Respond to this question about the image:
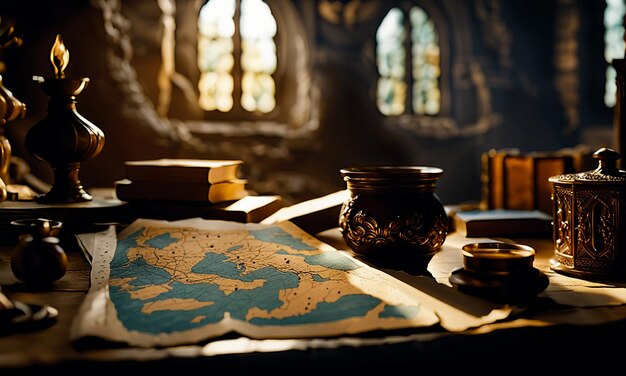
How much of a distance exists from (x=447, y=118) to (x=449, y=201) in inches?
33.9

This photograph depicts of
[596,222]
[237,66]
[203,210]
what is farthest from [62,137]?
[237,66]

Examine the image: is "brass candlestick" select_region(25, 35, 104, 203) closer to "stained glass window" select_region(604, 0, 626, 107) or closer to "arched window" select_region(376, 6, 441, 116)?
"arched window" select_region(376, 6, 441, 116)

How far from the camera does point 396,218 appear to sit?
1130mm

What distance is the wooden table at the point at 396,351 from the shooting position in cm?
71

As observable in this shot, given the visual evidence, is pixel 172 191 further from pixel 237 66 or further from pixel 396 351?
pixel 237 66

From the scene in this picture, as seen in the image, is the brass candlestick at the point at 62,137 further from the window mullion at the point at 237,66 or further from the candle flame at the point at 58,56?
the window mullion at the point at 237,66

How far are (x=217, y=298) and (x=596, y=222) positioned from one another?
25.3 inches

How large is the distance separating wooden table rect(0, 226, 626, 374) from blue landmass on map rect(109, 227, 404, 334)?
0.06 metres

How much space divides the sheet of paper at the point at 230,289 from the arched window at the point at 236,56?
169 inches

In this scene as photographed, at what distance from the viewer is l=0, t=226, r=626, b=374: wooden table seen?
28.0 inches

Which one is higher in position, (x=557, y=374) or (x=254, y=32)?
(x=254, y=32)

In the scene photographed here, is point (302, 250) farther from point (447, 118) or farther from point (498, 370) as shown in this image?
point (447, 118)

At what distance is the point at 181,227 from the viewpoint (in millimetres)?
1332

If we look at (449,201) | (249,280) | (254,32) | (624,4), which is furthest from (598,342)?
(624,4)
